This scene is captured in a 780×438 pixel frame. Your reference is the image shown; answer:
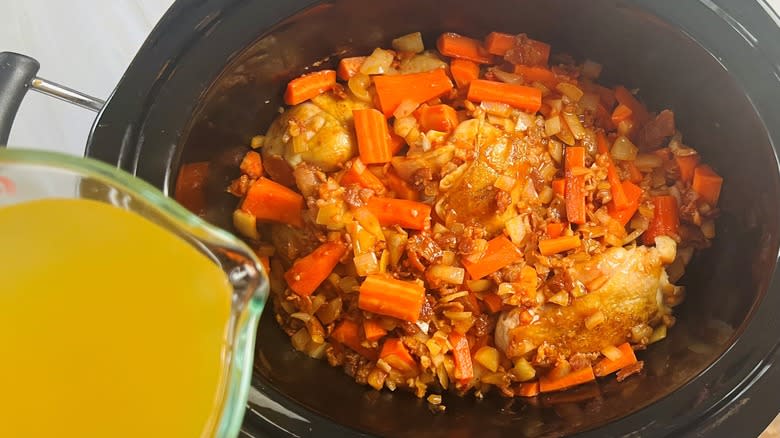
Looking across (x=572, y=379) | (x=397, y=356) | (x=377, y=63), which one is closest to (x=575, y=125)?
(x=377, y=63)

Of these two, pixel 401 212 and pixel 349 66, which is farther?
pixel 349 66

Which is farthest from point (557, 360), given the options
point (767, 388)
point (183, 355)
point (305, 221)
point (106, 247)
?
point (106, 247)

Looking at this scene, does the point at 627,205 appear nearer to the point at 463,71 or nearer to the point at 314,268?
the point at 463,71

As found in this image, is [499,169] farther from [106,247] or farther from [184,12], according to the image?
[106,247]

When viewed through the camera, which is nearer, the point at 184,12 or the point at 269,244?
the point at 184,12

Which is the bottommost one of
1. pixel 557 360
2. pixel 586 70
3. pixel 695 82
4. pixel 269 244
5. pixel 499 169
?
pixel 269 244

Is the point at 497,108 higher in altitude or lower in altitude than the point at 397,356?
higher

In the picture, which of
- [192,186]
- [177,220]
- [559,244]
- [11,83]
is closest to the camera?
[177,220]
